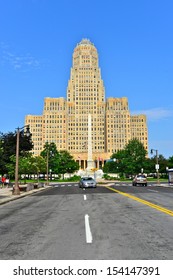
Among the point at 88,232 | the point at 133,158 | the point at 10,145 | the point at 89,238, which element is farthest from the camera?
the point at 133,158

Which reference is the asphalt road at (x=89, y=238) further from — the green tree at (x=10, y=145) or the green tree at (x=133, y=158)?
the green tree at (x=133, y=158)

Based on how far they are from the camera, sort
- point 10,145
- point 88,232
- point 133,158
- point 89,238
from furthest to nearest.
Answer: point 133,158
point 10,145
point 88,232
point 89,238

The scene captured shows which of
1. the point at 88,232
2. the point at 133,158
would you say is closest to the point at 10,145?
the point at 133,158

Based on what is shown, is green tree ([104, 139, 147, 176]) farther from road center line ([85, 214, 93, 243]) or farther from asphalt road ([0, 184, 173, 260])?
road center line ([85, 214, 93, 243])

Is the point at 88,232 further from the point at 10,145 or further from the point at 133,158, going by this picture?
the point at 133,158

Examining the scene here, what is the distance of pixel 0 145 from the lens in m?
75.1

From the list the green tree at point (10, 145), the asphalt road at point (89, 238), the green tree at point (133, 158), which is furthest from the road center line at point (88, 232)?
the green tree at point (133, 158)

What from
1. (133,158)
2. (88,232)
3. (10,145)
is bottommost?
(88,232)

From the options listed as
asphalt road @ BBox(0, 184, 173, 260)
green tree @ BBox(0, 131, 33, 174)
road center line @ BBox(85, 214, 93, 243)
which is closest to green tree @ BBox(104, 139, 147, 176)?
green tree @ BBox(0, 131, 33, 174)

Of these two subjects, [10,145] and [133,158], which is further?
[133,158]

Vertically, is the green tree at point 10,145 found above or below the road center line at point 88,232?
above
